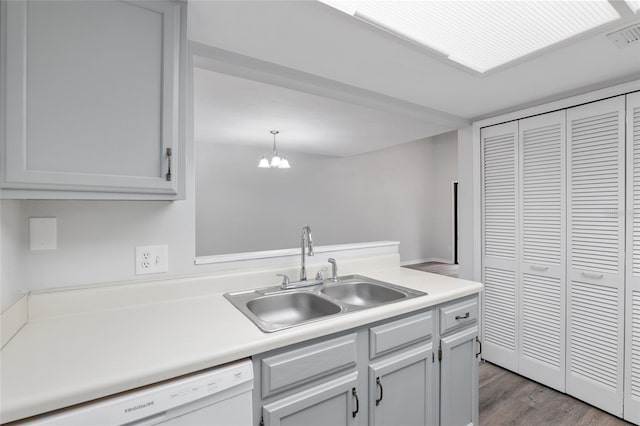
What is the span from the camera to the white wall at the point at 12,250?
100 cm

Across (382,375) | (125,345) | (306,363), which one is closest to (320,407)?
(306,363)

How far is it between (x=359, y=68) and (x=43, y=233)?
1.72m

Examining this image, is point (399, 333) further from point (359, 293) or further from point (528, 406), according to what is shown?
point (528, 406)

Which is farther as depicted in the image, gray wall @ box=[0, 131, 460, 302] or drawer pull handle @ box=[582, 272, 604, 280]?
drawer pull handle @ box=[582, 272, 604, 280]

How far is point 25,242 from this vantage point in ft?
3.96

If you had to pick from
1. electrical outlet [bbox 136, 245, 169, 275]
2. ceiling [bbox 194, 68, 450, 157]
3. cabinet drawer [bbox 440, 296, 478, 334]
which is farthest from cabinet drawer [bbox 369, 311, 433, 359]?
ceiling [bbox 194, 68, 450, 157]

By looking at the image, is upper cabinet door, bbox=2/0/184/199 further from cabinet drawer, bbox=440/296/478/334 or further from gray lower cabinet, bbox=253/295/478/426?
cabinet drawer, bbox=440/296/478/334

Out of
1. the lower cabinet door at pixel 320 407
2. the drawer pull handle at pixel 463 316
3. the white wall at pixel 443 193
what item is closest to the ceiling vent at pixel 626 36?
the drawer pull handle at pixel 463 316

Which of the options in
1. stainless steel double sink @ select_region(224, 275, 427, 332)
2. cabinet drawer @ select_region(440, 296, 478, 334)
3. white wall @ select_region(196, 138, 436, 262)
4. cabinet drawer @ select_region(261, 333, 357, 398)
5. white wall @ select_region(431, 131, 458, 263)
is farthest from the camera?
white wall @ select_region(431, 131, 458, 263)

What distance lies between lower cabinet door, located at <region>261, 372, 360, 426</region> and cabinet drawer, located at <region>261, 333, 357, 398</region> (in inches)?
1.8

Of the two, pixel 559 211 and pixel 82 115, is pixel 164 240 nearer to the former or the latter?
pixel 82 115

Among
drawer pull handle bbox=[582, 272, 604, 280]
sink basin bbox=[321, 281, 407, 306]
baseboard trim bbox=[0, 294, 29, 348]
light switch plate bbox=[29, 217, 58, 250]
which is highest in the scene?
light switch plate bbox=[29, 217, 58, 250]

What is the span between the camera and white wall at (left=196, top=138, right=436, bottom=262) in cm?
524

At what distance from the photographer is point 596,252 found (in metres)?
2.08
